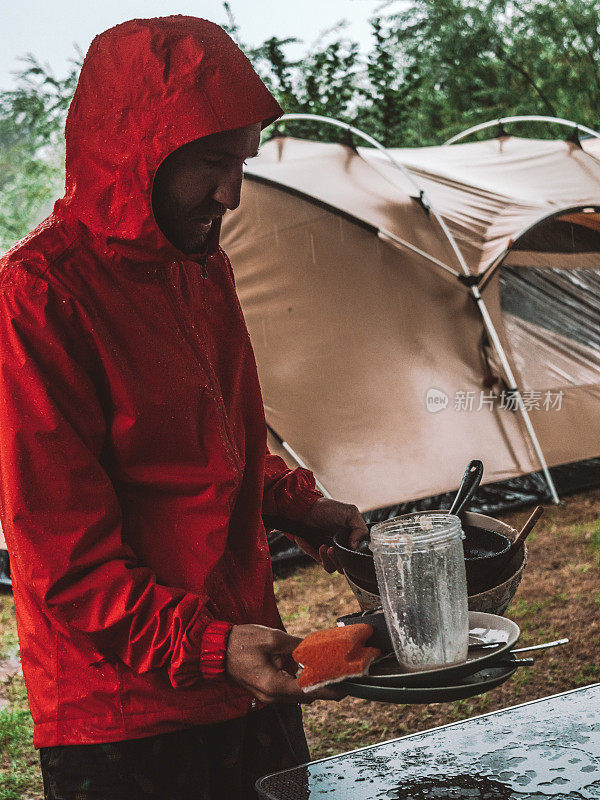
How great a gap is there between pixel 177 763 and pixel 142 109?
2.75ft

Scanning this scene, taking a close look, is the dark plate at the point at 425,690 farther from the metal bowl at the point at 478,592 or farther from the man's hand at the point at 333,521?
the man's hand at the point at 333,521

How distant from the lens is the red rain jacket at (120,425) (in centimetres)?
106

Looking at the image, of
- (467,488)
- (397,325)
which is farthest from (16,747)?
(397,325)

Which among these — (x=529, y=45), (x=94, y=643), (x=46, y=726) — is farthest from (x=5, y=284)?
(x=529, y=45)

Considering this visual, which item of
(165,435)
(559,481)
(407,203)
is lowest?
(559,481)

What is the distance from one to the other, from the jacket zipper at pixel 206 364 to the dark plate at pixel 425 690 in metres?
0.37

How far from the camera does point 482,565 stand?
1226 mm

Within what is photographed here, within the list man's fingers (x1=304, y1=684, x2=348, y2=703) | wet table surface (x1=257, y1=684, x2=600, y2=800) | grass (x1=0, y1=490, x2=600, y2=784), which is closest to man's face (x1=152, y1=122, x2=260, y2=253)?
man's fingers (x1=304, y1=684, x2=348, y2=703)

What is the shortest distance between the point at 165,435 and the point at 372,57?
8.28 meters

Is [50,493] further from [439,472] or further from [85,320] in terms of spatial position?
[439,472]

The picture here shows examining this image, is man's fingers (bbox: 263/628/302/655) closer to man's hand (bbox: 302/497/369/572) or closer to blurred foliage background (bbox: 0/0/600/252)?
man's hand (bbox: 302/497/369/572)

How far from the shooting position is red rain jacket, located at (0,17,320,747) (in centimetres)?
106

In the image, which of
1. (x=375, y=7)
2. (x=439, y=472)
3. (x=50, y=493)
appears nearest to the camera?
(x=50, y=493)

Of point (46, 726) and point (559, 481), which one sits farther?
point (559, 481)
